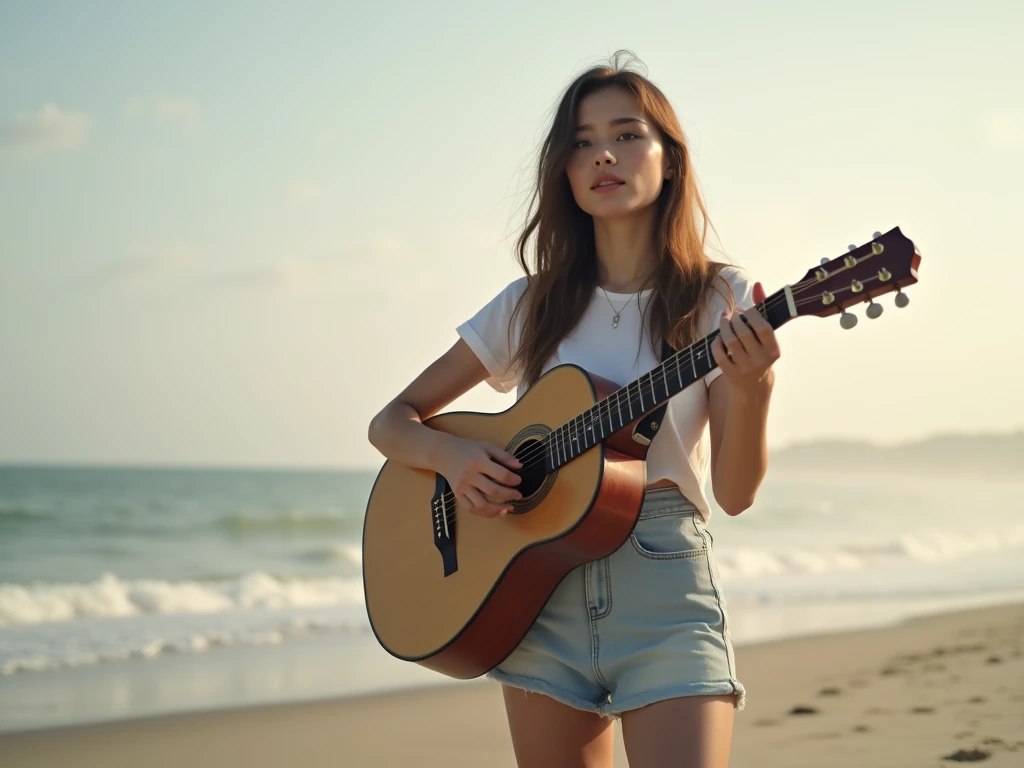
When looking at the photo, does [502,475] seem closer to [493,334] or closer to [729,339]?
[493,334]

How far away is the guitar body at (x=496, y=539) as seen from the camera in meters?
2.03

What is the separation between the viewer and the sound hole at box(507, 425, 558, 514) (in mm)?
2199

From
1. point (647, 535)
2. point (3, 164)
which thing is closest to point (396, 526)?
point (647, 535)

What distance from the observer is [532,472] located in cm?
224

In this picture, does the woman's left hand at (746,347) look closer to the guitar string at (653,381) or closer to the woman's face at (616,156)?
the guitar string at (653,381)

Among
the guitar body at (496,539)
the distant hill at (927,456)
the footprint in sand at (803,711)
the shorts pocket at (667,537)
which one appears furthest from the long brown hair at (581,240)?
the distant hill at (927,456)

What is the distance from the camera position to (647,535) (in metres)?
2.04

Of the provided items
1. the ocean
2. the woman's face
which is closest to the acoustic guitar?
the woman's face

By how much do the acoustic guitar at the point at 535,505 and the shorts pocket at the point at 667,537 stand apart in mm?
46

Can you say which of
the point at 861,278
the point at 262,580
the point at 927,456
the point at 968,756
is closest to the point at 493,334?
the point at 861,278

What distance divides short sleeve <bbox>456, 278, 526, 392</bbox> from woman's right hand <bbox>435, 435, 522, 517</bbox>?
8.7 inches

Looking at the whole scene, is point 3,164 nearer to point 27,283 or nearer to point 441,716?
point 27,283

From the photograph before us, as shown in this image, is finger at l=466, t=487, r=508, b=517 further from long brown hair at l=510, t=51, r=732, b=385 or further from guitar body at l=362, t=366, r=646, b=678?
long brown hair at l=510, t=51, r=732, b=385

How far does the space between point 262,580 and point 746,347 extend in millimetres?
10320
